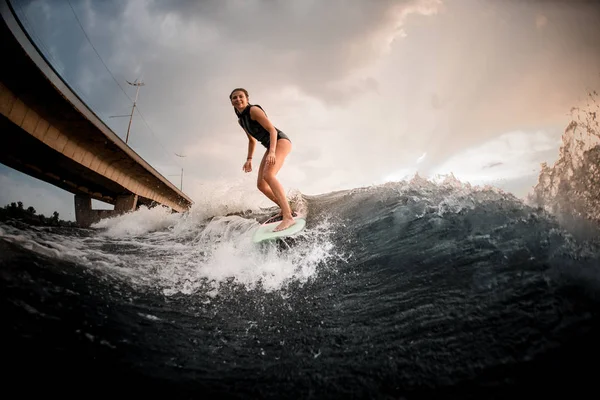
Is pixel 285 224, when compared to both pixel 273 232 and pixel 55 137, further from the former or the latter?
pixel 55 137

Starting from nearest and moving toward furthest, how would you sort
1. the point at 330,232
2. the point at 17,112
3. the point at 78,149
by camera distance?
the point at 330,232 < the point at 17,112 < the point at 78,149

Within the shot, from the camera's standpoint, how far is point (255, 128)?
4.68 metres

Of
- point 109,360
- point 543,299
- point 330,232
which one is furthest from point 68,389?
point 330,232

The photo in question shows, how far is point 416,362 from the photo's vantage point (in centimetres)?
134

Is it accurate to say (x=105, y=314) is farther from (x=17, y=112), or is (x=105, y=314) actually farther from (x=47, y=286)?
(x=17, y=112)

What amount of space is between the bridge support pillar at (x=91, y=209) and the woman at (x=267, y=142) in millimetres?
14004

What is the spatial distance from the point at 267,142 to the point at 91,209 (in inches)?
716

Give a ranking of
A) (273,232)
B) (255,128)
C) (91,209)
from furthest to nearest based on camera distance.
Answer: (91,209) → (255,128) → (273,232)

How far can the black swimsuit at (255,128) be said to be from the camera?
459 centimetres

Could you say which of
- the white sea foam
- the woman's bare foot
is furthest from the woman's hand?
the white sea foam

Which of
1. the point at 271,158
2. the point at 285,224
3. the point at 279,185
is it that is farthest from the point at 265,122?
the point at 285,224

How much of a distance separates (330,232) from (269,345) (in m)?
2.61

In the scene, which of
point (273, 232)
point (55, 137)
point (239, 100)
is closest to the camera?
point (273, 232)

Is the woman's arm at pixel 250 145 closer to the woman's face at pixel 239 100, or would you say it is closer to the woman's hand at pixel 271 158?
the woman's face at pixel 239 100
